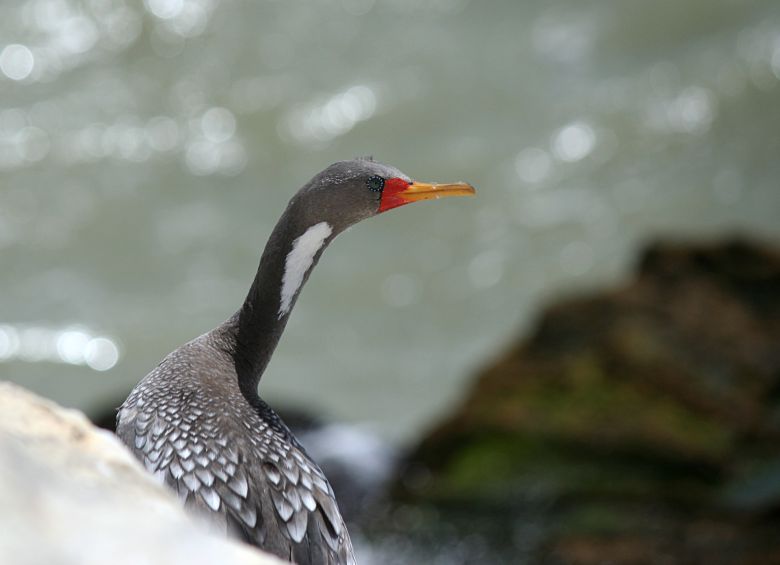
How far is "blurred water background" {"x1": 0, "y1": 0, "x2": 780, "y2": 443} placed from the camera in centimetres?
1305

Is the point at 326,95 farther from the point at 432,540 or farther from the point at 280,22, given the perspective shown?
the point at 432,540

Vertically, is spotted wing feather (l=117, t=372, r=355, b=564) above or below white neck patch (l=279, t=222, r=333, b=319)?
below

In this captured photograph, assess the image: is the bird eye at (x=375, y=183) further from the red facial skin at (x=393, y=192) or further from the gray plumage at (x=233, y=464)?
the gray plumage at (x=233, y=464)

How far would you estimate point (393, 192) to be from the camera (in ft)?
15.6

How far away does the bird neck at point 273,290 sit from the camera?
4.69 meters

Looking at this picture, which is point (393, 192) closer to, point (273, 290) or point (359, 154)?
point (273, 290)

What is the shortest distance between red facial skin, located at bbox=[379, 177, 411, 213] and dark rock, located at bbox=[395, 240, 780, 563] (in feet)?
14.0

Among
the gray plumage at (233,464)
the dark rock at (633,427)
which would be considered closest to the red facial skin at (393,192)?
the gray plumage at (233,464)

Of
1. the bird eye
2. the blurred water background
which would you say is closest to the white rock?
the bird eye

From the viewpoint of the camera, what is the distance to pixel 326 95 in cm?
1600

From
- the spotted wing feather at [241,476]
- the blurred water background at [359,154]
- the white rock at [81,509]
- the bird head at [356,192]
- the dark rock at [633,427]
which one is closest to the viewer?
the white rock at [81,509]

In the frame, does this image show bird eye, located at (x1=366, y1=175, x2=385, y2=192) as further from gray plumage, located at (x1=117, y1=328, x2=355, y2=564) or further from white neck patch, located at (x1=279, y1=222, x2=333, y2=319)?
gray plumage, located at (x1=117, y1=328, x2=355, y2=564)

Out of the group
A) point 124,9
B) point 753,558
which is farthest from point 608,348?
point 124,9

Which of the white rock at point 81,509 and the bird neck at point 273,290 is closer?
the white rock at point 81,509
